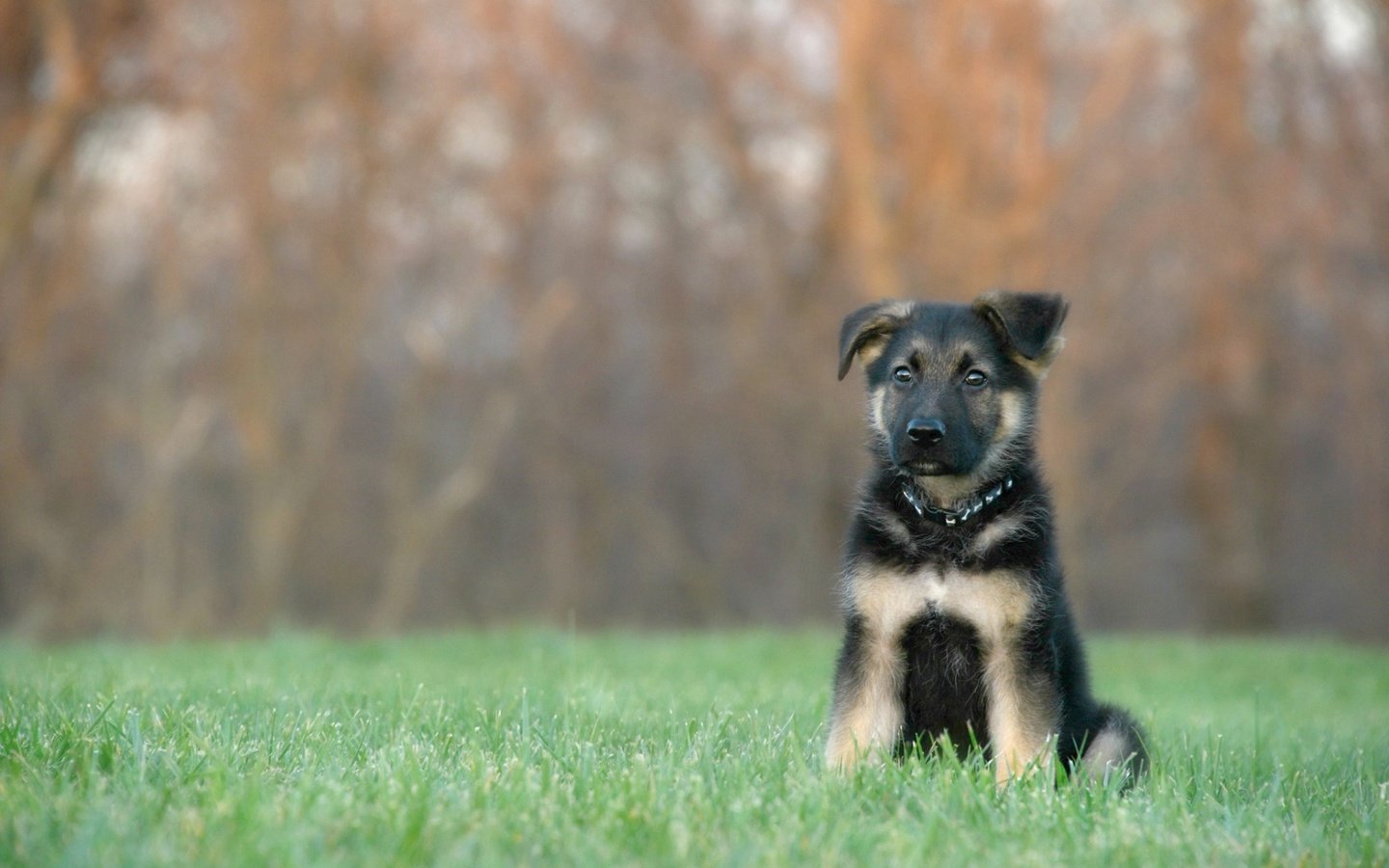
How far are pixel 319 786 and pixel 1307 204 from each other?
615 inches

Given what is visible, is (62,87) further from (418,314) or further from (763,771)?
(763,771)

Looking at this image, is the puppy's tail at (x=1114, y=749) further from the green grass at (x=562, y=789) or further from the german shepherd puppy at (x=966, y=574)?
the green grass at (x=562, y=789)

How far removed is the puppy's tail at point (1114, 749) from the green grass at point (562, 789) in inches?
4.5

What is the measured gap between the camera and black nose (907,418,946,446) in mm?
4680

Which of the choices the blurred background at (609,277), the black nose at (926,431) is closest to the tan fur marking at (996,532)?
the black nose at (926,431)

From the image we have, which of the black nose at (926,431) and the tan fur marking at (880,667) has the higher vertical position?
the black nose at (926,431)

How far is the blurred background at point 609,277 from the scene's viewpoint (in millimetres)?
15203

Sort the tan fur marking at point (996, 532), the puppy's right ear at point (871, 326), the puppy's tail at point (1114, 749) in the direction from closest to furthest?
the puppy's tail at point (1114, 749), the tan fur marking at point (996, 532), the puppy's right ear at point (871, 326)

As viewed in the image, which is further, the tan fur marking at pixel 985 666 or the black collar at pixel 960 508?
the black collar at pixel 960 508

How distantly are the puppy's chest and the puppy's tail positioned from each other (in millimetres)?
521

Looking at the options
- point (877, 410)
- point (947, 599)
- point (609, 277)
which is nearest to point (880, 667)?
point (947, 599)

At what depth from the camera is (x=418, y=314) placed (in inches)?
709

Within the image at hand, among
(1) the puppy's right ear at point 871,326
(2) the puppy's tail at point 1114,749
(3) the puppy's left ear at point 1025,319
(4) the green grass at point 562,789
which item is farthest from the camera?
(1) the puppy's right ear at point 871,326

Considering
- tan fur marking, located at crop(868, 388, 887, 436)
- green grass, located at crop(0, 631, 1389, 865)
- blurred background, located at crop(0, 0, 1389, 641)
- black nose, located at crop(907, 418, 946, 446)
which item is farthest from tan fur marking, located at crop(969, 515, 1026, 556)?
blurred background, located at crop(0, 0, 1389, 641)
